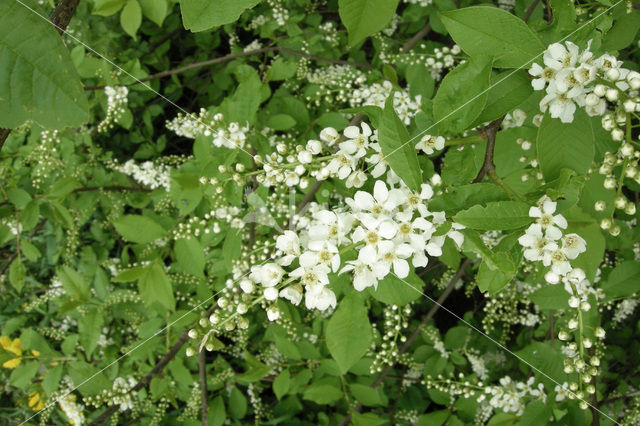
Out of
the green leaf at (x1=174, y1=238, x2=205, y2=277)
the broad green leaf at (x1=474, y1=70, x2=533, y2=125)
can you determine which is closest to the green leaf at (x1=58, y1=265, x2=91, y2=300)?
the green leaf at (x1=174, y1=238, x2=205, y2=277)

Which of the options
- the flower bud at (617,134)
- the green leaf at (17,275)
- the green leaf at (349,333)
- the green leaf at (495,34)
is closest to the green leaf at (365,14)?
the green leaf at (495,34)

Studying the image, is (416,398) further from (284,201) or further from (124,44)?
(124,44)

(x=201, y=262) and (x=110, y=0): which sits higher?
(x=110, y=0)

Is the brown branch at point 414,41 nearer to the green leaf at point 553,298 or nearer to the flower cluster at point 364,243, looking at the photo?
the green leaf at point 553,298

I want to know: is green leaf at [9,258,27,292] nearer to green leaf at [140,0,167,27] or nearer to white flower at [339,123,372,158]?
green leaf at [140,0,167,27]

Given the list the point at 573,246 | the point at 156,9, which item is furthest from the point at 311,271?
the point at 156,9

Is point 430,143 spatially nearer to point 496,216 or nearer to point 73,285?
point 496,216

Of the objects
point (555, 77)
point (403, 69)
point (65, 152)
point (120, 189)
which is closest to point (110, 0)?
point (65, 152)
